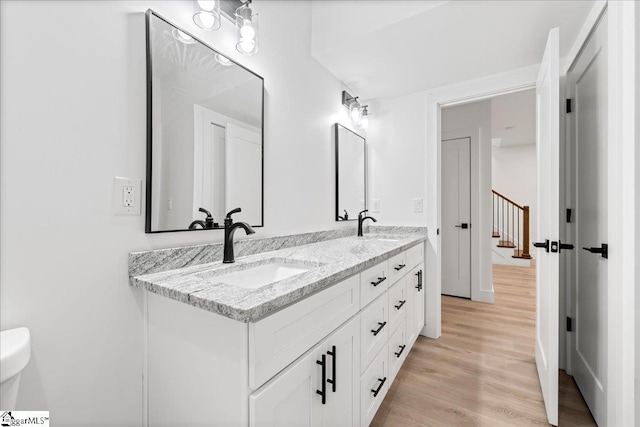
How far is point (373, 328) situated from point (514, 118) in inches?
175

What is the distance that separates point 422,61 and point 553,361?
1.97m

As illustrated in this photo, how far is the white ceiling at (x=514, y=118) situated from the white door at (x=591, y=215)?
1.16 metres

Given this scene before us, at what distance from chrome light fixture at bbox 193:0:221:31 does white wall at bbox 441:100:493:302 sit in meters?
3.01

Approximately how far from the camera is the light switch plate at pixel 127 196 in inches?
38.3

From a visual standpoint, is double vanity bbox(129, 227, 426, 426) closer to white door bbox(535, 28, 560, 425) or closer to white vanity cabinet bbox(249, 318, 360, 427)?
white vanity cabinet bbox(249, 318, 360, 427)

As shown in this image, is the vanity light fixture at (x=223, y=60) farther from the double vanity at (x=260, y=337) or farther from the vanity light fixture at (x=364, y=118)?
the vanity light fixture at (x=364, y=118)

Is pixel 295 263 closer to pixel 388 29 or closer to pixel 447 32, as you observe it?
pixel 388 29

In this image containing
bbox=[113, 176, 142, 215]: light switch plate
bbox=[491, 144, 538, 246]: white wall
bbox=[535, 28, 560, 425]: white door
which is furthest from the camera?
bbox=[491, 144, 538, 246]: white wall

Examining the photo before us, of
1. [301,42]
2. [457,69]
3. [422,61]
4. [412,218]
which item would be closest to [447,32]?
[422,61]

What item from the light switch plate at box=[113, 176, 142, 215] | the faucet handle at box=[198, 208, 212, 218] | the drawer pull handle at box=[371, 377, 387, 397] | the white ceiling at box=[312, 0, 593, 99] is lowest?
the drawer pull handle at box=[371, 377, 387, 397]

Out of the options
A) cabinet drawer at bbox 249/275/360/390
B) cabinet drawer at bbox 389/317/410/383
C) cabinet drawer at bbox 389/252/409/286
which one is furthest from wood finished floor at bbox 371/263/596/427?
cabinet drawer at bbox 249/275/360/390

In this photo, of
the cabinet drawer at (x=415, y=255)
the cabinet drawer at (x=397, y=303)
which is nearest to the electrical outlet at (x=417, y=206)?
the cabinet drawer at (x=415, y=255)

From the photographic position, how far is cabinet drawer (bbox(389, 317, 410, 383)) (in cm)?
162

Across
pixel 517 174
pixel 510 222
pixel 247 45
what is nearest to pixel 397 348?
pixel 247 45
